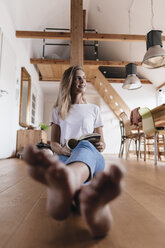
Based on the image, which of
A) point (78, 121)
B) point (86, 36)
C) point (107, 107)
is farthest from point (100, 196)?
point (107, 107)

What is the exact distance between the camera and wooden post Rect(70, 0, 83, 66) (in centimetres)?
295

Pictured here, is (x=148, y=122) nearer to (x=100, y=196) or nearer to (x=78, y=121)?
(x=78, y=121)

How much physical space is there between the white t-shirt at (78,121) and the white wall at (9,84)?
8.42 feet

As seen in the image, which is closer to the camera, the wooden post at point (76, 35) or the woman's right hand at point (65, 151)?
the woman's right hand at point (65, 151)

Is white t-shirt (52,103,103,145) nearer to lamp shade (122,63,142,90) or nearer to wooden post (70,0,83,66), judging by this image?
wooden post (70,0,83,66)

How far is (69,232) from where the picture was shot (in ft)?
1.78

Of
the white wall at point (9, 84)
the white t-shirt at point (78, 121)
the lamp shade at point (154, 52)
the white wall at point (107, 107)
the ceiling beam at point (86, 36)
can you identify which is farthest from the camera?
the white wall at point (107, 107)

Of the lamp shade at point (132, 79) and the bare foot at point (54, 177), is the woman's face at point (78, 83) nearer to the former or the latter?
the bare foot at point (54, 177)

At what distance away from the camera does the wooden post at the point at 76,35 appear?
2951 mm

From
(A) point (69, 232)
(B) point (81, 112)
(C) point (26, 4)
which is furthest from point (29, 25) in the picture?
(A) point (69, 232)

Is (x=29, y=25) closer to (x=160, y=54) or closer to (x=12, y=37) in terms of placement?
(x=12, y=37)

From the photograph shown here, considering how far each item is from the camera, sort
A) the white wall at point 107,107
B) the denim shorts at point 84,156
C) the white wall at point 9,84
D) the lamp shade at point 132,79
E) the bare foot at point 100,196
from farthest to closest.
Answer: the white wall at point 107,107
the lamp shade at point 132,79
the white wall at point 9,84
the denim shorts at point 84,156
the bare foot at point 100,196

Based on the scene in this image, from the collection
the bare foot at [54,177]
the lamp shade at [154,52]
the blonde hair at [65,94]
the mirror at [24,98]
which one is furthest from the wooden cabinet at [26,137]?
the bare foot at [54,177]

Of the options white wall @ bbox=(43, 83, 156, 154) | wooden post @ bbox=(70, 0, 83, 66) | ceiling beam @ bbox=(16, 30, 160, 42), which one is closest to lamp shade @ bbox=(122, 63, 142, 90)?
ceiling beam @ bbox=(16, 30, 160, 42)
